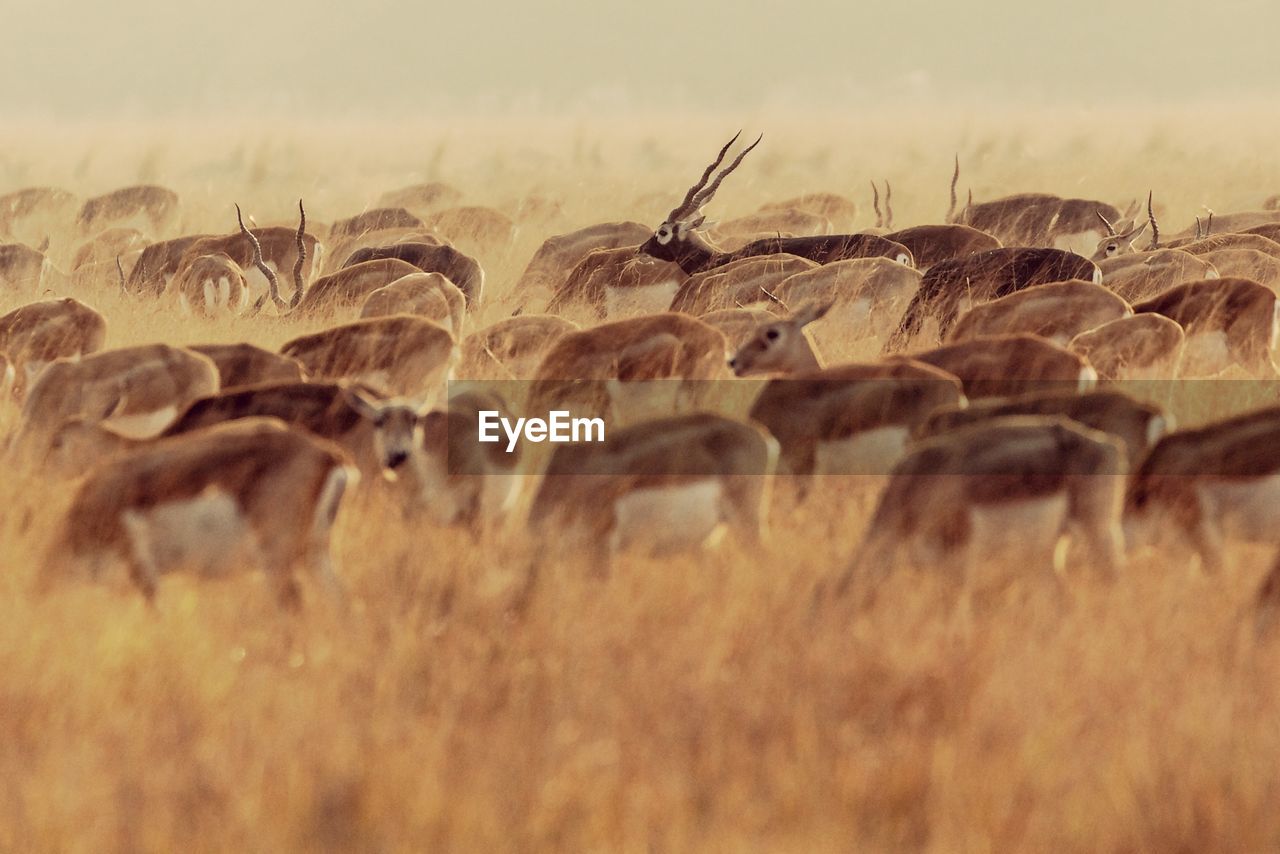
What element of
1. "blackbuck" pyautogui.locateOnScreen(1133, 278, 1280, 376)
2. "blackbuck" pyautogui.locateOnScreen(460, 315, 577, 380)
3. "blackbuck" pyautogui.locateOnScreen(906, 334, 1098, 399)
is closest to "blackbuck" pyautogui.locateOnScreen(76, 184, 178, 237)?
"blackbuck" pyautogui.locateOnScreen(460, 315, 577, 380)

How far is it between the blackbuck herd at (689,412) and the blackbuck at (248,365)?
0.7 inches

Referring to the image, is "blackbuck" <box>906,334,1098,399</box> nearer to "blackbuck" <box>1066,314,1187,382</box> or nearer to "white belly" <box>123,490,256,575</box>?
"blackbuck" <box>1066,314,1187,382</box>

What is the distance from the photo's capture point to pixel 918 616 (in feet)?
16.2

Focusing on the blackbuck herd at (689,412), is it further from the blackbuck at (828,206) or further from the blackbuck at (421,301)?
the blackbuck at (828,206)

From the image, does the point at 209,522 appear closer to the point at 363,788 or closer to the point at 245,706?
the point at 245,706

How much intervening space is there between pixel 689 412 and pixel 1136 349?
312cm

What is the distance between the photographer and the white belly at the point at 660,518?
5590 mm

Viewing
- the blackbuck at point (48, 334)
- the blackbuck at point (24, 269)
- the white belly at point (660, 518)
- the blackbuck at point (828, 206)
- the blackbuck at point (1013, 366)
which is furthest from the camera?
the blackbuck at point (828, 206)

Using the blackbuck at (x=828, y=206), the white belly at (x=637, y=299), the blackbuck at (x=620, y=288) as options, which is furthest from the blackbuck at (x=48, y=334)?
the blackbuck at (x=828, y=206)

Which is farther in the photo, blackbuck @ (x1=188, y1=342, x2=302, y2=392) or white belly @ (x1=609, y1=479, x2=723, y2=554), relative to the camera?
blackbuck @ (x1=188, y1=342, x2=302, y2=392)

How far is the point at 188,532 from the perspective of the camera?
5.02 metres

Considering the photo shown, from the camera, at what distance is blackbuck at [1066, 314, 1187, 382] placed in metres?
8.60

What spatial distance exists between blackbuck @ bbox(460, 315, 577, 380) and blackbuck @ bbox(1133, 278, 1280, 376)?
3.38m

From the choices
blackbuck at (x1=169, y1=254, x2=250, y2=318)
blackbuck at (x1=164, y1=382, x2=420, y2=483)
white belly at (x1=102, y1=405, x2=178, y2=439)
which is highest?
blackbuck at (x1=169, y1=254, x2=250, y2=318)
